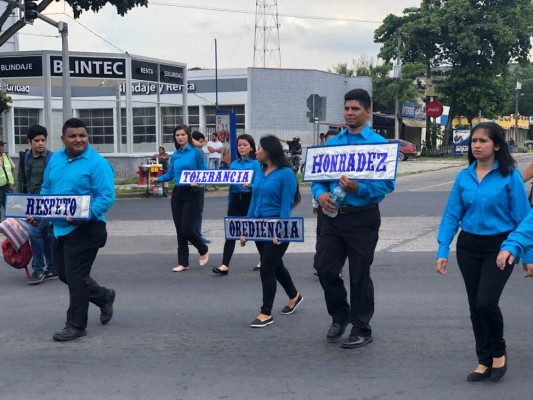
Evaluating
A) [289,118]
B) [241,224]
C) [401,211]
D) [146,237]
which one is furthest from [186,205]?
[289,118]

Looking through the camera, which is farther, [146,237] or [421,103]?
[421,103]

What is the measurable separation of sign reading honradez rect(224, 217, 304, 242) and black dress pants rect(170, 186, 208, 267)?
7.46 feet

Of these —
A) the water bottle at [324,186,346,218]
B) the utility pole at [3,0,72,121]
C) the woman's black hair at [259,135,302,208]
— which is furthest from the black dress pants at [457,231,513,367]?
the utility pole at [3,0,72,121]

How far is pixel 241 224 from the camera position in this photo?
24.0 feet

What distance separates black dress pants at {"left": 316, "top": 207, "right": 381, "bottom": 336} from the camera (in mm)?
5926

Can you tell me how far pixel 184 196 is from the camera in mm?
9664

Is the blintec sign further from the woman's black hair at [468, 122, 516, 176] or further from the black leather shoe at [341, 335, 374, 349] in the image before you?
the woman's black hair at [468, 122, 516, 176]

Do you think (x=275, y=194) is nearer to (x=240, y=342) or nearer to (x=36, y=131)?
(x=240, y=342)

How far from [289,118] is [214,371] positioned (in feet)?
115

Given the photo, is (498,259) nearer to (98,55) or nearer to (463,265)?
(463,265)

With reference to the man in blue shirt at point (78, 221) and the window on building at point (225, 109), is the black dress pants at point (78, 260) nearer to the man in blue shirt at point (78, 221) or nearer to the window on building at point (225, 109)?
the man in blue shirt at point (78, 221)

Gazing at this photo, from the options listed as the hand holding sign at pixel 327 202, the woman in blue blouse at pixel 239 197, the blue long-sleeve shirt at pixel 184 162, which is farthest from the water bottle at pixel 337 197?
the blue long-sleeve shirt at pixel 184 162

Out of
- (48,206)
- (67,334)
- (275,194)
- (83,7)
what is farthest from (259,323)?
(83,7)

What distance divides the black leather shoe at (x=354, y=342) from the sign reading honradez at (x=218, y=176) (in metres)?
3.50
